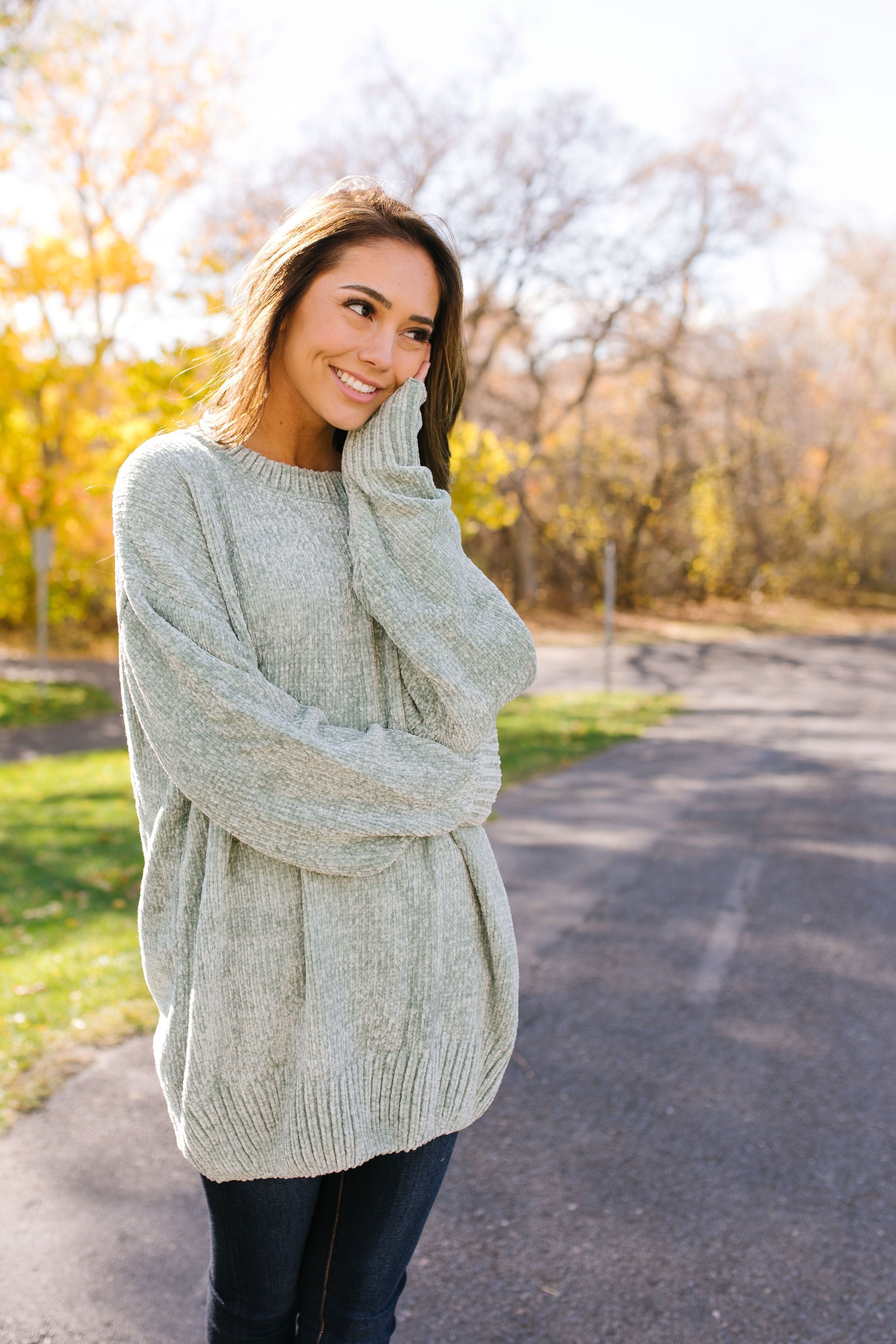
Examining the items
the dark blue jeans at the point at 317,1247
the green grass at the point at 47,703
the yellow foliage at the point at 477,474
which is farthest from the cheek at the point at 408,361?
the green grass at the point at 47,703

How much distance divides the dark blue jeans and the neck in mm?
1026

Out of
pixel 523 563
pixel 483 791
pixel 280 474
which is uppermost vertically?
pixel 280 474

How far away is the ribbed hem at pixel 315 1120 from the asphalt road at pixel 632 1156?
1.07m

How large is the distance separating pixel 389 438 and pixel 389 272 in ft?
0.79

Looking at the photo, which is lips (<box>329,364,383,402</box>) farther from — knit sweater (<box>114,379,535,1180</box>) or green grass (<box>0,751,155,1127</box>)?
green grass (<box>0,751,155,1127</box>)

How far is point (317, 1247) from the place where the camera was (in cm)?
152

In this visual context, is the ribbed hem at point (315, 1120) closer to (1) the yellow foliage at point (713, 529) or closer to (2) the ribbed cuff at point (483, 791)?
(2) the ribbed cuff at point (483, 791)

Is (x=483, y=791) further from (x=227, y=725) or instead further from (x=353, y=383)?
(x=353, y=383)

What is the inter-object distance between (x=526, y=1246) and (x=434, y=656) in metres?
1.71

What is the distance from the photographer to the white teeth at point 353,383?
1556 mm

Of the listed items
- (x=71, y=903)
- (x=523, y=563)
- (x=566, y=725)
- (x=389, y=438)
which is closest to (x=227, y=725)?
(x=389, y=438)

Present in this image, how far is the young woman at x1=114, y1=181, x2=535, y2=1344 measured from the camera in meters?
1.35

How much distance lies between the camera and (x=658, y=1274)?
2.36 m

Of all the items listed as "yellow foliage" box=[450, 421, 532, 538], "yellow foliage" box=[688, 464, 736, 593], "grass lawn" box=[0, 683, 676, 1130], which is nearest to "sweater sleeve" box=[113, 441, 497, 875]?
"grass lawn" box=[0, 683, 676, 1130]
